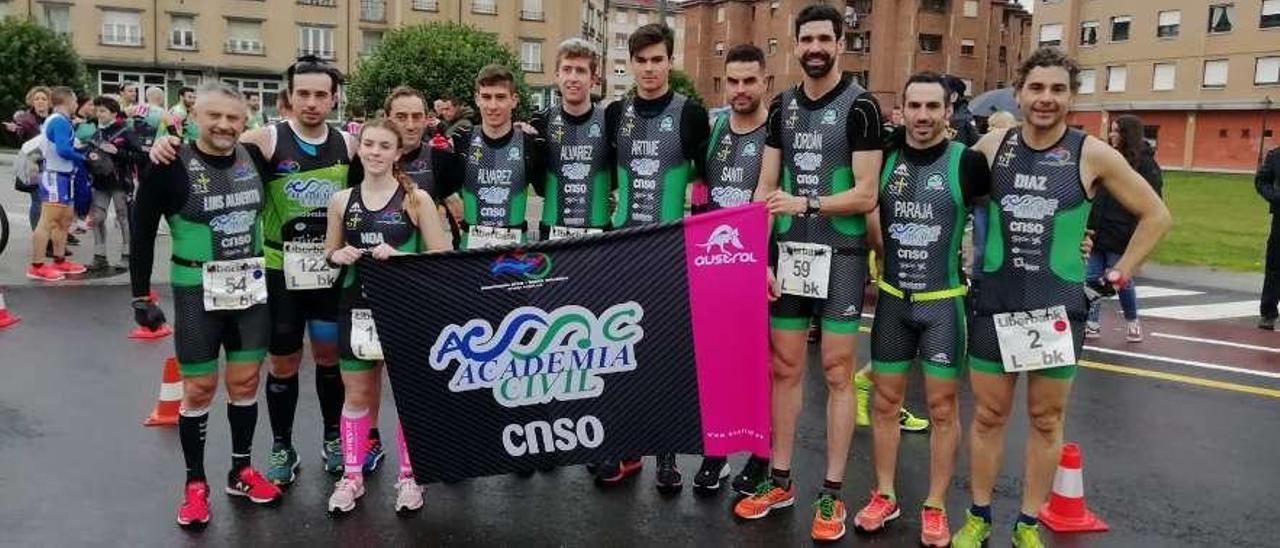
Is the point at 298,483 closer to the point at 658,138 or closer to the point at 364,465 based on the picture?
the point at 364,465

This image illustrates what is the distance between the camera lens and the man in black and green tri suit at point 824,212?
4.41 metres

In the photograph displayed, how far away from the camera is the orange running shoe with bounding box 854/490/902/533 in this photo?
4.61m

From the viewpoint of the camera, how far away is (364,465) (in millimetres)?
5219

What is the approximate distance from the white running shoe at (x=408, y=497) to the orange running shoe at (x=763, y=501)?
4.89ft

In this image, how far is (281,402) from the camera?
5059 mm

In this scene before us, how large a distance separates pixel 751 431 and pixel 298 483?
2.28 metres

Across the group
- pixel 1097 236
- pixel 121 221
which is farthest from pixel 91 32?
pixel 1097 236

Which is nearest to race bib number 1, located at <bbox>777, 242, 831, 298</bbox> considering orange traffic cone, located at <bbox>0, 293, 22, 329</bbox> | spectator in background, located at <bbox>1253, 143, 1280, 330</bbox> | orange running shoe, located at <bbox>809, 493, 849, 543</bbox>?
orange running shoe, located at <bbox>809, 493, 849, 543</bbox>

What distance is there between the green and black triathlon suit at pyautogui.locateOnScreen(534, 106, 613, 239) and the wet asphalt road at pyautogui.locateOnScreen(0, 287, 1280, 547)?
134cm

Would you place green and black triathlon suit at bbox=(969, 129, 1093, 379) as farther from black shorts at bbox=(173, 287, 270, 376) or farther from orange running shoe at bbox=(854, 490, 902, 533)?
black shorts at bbox=(173, 287, 270, 376)

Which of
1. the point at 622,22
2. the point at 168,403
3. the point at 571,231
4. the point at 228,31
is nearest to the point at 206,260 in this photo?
the point at 571,231

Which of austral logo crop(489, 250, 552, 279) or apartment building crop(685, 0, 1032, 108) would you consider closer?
austral logo crop(489, 250, 552, 279)

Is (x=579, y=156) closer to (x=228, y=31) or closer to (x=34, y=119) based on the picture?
(x=34, y=119)

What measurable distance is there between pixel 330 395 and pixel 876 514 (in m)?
2.77
